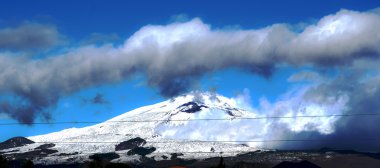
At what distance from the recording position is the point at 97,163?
18912cm

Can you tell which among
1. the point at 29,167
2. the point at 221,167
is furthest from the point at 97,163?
the point at 221,167

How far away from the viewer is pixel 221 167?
191125 millimetres

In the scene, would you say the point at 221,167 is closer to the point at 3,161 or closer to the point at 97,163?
the point at 97,163

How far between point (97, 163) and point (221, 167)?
126 ft

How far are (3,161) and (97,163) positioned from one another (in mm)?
30302

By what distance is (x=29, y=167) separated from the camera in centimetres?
18188

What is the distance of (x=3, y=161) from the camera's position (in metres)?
192

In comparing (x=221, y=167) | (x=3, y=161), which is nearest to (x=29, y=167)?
(x=3, y=161)

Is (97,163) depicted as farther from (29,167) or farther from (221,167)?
(221,167)

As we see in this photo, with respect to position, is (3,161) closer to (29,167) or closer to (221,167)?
(29,167)

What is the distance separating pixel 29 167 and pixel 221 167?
5835 cm

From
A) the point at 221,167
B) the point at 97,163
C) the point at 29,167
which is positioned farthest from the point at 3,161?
the point at 221,167

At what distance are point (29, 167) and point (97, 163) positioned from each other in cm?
2046
